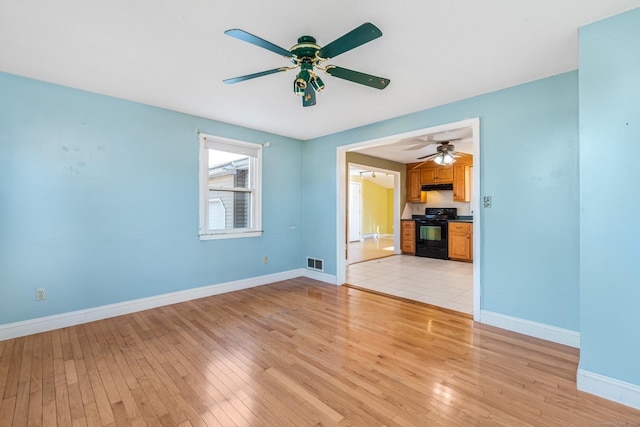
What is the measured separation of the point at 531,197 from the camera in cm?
272

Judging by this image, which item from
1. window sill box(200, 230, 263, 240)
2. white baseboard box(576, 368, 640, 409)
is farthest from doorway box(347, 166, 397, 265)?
white baseboard box(576, 368, 640, 409)

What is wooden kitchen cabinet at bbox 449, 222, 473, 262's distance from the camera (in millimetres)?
6273

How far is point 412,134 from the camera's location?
142 inches

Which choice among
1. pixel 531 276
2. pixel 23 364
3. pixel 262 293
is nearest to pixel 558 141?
pixel 531 276

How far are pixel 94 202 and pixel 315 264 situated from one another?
329cm

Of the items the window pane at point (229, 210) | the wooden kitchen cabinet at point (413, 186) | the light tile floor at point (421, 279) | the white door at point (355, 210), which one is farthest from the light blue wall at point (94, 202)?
the white door at point (355, 210)

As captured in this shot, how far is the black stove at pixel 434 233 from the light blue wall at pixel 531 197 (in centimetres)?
390

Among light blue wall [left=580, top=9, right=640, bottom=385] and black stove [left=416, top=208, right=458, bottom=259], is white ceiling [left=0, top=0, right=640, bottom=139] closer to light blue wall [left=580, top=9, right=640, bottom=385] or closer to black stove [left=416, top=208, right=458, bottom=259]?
light blue wall [left=580, top=9, right=640, bottom=385]

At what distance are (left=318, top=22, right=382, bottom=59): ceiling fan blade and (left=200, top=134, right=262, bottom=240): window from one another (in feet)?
8.75

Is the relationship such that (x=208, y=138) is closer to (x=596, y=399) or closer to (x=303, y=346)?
(x=303, y=346)

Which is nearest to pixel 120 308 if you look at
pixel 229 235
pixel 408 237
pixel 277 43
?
pixel 229 235

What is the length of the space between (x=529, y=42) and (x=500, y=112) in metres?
0.92

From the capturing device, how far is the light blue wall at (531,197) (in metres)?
2.52

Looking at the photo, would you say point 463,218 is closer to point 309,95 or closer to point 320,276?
point 320,276
